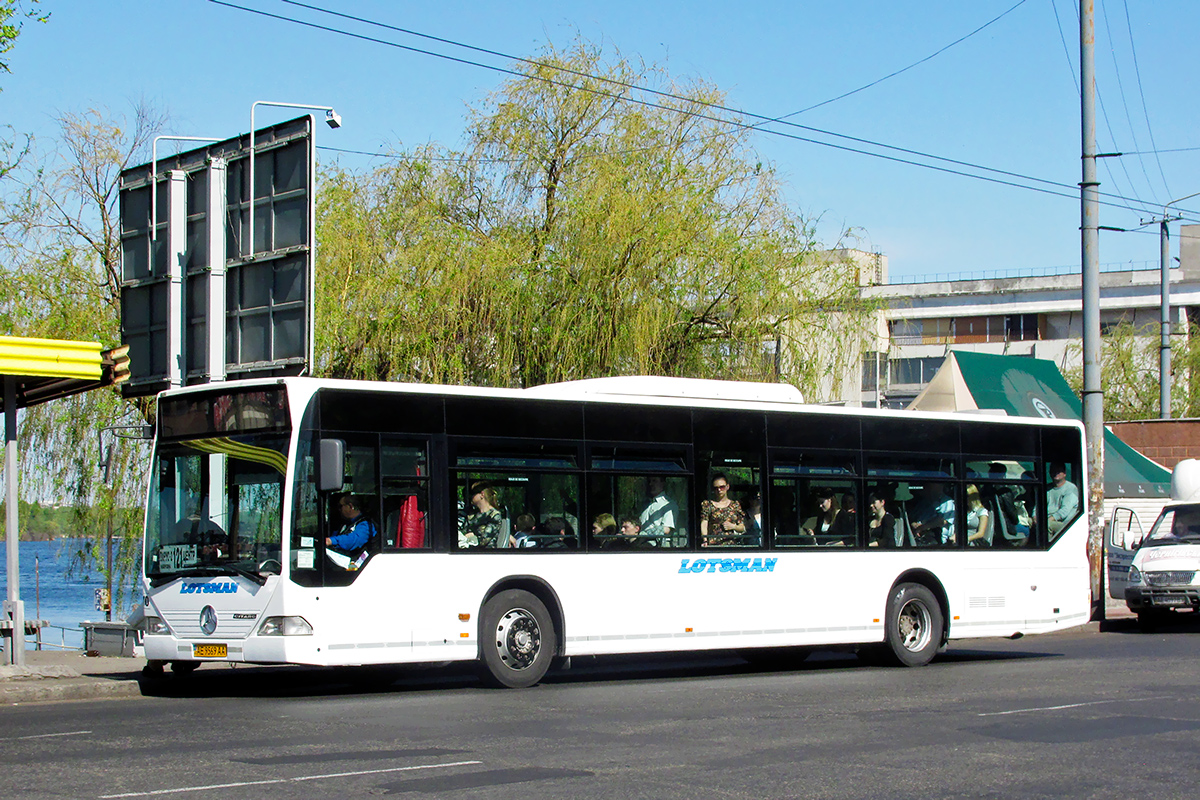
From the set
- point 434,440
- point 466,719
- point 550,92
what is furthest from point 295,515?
point 550,92

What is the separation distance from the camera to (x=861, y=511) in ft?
55.4

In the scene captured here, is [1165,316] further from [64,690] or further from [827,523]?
[64,690]

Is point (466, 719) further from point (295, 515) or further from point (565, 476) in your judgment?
point (565, 476)

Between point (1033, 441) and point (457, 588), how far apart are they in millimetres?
8466

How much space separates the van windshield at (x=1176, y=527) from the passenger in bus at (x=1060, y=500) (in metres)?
5.91

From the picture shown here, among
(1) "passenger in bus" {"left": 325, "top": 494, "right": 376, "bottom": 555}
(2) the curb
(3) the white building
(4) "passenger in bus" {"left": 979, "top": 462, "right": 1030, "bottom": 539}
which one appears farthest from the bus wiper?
(3) the white building

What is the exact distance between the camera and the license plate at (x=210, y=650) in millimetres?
12953

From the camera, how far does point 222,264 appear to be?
17.1 m

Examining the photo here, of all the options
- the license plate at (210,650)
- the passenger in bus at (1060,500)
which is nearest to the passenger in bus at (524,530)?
the license plate at (210,650)

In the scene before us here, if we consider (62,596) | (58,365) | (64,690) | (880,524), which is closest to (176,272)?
(58,365)

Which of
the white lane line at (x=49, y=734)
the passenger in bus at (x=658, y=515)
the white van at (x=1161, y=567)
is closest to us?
the white lane line at (x=49, y=734)

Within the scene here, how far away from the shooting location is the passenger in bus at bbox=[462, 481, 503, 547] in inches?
548

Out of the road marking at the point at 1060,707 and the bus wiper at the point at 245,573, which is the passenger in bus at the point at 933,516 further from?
the bus wiper at the point at 245,573

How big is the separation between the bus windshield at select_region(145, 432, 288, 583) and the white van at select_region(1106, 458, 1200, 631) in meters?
14.5
